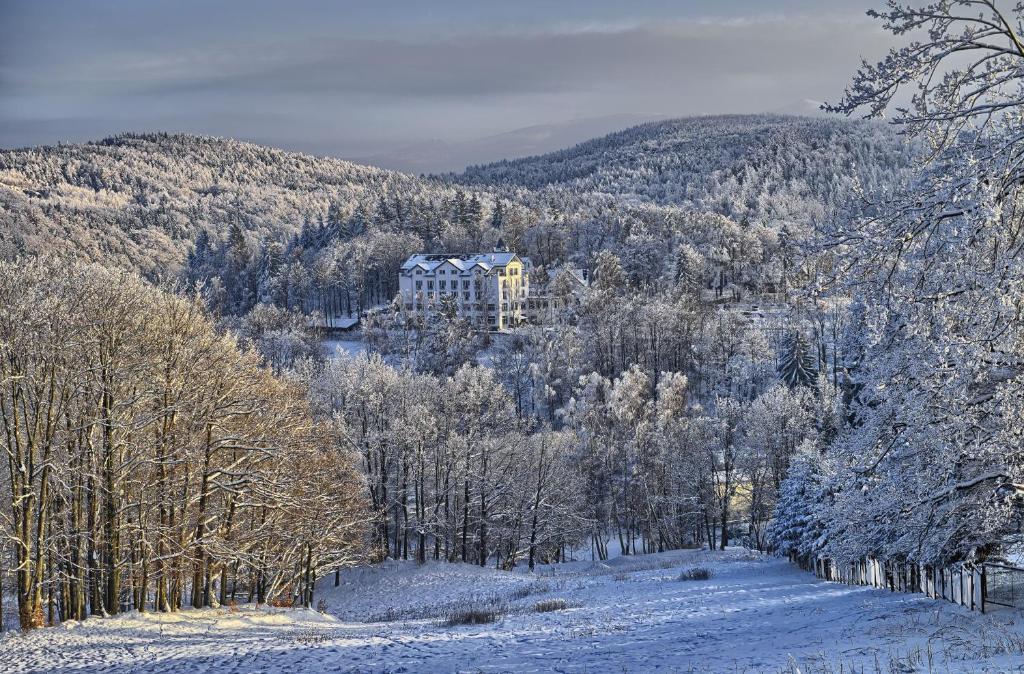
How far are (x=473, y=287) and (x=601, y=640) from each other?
94658 millimetres

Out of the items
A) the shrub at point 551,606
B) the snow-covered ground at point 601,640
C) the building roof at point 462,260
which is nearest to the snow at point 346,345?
the building roof at point 462,260

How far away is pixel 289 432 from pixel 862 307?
19.5m

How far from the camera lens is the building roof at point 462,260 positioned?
108 meters

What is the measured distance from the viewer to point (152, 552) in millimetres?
20234

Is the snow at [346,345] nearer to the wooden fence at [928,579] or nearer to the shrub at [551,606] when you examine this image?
the shrub at [551,606]

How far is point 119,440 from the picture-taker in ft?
68.5

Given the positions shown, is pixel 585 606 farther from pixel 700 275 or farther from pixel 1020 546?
pixel 700 275

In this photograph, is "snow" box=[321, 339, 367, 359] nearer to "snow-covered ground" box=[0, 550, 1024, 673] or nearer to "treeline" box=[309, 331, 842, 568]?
"treeline" box=[309, 331, 842, 568]

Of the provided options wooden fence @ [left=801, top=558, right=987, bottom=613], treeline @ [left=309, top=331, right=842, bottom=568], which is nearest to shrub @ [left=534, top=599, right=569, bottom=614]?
wooden fence @ [left=801, top=558, right=987, bottom=613]

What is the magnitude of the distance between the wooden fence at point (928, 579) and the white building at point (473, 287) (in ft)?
263

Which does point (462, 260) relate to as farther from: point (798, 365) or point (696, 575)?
point (696, 575)

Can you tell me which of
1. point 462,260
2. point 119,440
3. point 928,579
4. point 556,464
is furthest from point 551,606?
point 462,260

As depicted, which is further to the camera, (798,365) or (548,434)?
(798,365)

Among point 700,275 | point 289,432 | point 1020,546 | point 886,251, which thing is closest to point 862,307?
point 886,251
